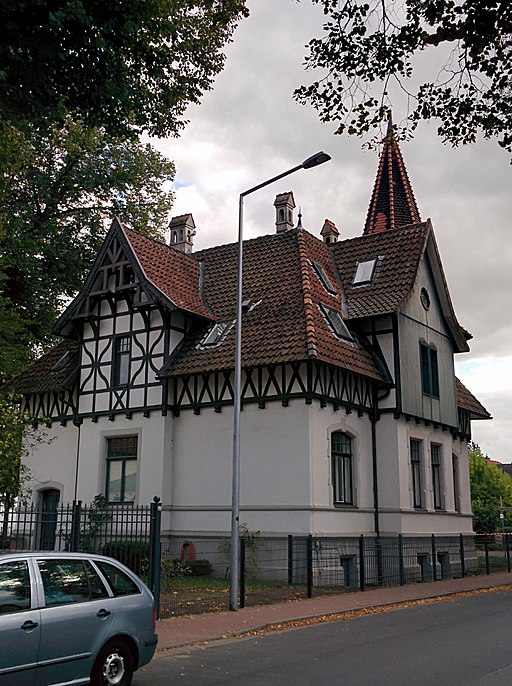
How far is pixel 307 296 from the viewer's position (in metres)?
23.8

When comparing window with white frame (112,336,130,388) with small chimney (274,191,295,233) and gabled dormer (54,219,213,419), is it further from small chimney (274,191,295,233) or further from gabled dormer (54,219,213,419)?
small chimney (274,191,295,233)

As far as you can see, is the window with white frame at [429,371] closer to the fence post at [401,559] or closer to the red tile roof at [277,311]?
the red tile roof at [277,311]

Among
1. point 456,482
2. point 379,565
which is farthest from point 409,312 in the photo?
point 379,565

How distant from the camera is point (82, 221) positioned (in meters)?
33.8

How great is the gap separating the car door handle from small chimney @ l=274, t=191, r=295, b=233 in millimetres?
23997

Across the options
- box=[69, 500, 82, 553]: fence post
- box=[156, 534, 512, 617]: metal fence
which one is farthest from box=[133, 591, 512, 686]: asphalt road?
box=[156, 534, 512, 617]: metal fence

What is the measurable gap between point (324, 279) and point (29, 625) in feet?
65.7

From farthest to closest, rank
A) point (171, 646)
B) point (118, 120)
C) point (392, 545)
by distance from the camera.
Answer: point (392, 545), point (118, 120), point (171, 646)

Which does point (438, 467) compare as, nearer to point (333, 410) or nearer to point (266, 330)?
point (333, 410)

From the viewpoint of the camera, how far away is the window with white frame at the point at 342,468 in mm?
23047

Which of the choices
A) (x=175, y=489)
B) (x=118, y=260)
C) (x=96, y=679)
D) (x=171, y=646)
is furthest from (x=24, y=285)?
(x=96, y=679)

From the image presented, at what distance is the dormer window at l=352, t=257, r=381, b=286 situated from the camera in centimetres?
2669

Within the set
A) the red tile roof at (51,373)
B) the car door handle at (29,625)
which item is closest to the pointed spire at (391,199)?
the red tile roof at (51,373)

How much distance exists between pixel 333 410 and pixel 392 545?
4.25m
